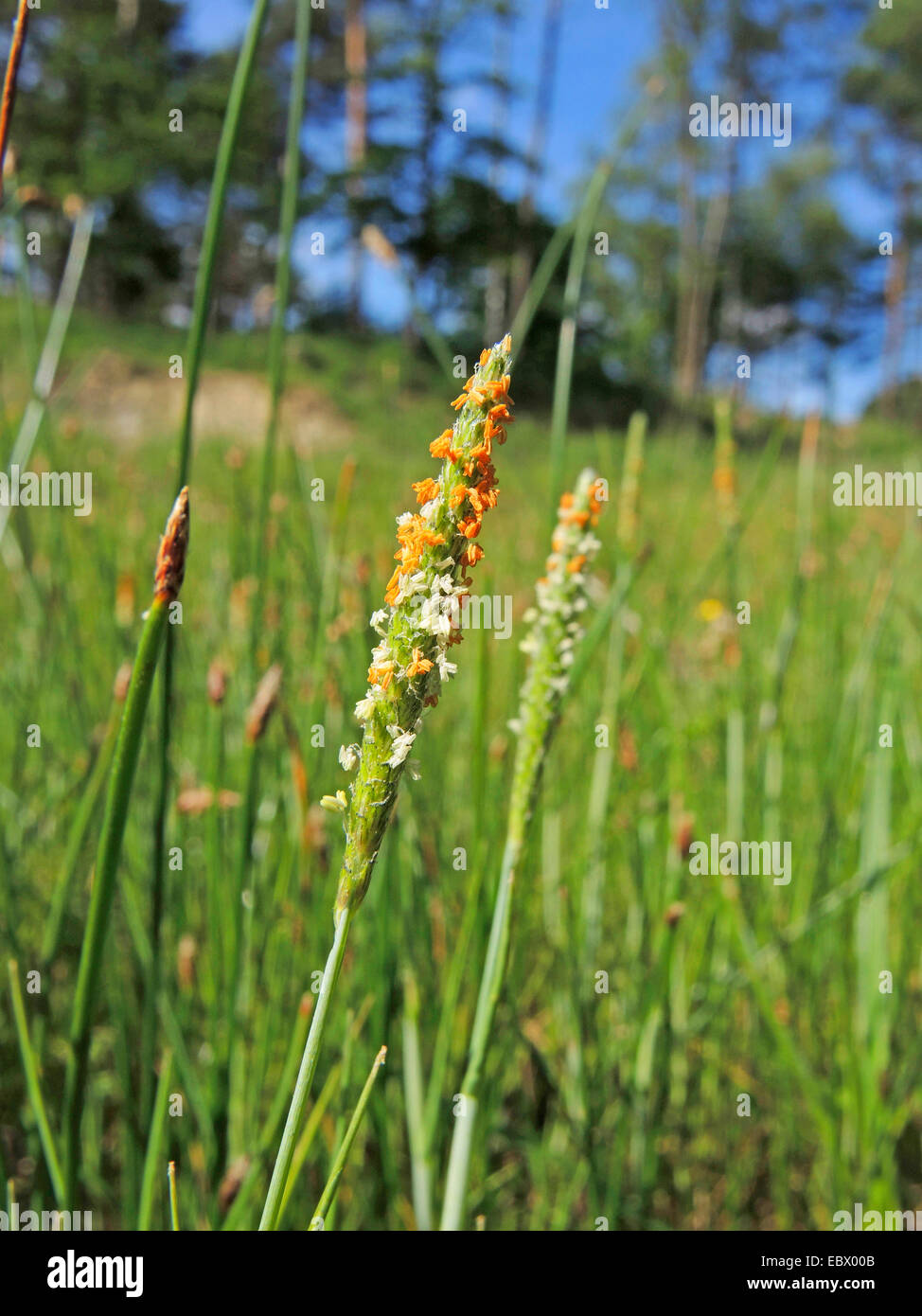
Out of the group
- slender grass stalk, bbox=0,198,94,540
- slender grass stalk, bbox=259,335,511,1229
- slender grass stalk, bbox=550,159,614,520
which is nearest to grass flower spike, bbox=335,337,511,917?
slender grass stalk, bbox=259,335,511,1229

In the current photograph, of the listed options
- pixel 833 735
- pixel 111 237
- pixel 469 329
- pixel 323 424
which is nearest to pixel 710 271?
pixel 469 329

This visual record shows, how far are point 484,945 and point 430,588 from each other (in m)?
0.38

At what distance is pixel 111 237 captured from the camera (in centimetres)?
1263

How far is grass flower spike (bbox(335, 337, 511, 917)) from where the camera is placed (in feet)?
0.78

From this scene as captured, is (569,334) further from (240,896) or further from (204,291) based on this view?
(240,896)

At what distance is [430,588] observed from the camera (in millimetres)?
243

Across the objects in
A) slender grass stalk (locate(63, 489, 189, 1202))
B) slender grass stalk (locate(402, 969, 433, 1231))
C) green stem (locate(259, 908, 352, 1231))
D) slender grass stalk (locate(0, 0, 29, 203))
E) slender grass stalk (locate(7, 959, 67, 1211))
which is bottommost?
slender grass stalk (locate(402, 969, 433, 1231))

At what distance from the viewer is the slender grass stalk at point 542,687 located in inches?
14.3

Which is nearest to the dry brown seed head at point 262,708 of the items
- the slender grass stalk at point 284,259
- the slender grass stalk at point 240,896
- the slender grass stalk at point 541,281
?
the slender grass stalk at point 240,896

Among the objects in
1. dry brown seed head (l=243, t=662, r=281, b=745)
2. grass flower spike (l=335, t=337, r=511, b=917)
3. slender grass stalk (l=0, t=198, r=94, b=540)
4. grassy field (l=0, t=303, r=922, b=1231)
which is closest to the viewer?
grass flower spike (l=335, t=337, r=511, b=917)

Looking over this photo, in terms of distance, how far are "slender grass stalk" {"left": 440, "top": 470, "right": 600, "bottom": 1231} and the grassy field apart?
80mm

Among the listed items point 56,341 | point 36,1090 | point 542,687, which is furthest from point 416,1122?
point 56,341

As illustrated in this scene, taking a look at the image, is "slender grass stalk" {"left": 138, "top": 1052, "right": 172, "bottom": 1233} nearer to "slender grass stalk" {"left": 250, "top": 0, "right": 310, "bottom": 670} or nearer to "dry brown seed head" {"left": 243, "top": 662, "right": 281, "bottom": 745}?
"dry brown seed head" {"left": 243, "top": 662, "right": 281, "bottom": 745}

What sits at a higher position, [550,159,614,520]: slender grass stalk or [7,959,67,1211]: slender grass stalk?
[550,159,614,520]: slender grass stalk
